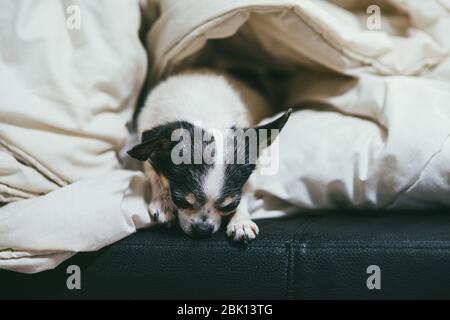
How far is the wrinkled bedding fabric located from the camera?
1.10 metres

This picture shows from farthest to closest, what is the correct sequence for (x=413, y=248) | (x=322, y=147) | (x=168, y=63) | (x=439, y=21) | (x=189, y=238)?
(x=168, y=63) < (x=439, y=21) < (x=322, y=147) < (x=189, y=238) < (x=413, y=248)

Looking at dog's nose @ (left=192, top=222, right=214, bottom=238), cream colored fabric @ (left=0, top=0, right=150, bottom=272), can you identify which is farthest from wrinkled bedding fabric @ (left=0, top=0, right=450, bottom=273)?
dog's nose @ (left=192, top=222, right=214, bottom=238)

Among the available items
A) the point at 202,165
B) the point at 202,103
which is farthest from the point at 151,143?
the point at 202,103

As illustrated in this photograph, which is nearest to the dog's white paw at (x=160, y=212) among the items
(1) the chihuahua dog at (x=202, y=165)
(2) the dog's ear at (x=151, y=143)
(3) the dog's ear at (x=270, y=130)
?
(1) the chihuahua dog at (x=202, y=165)

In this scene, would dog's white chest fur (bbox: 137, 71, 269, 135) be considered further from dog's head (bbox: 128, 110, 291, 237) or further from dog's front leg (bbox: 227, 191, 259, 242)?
dog's front leg (bbox: 227, 191, 259, 242)

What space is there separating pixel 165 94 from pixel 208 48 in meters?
0.25

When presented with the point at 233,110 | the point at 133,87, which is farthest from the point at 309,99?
the point at 133,87

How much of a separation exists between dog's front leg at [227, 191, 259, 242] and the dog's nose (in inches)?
1.7

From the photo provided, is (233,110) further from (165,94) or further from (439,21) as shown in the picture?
(439,21)

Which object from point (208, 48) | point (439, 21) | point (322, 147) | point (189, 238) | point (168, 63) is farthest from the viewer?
point (208, 48)

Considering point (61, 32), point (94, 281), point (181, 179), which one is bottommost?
point (94, 281)

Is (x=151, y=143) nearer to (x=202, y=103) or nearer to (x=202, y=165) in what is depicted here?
(x=202, y=165)

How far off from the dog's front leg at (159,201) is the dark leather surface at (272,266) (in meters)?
0.07

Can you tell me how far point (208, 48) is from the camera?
156 centimetres
